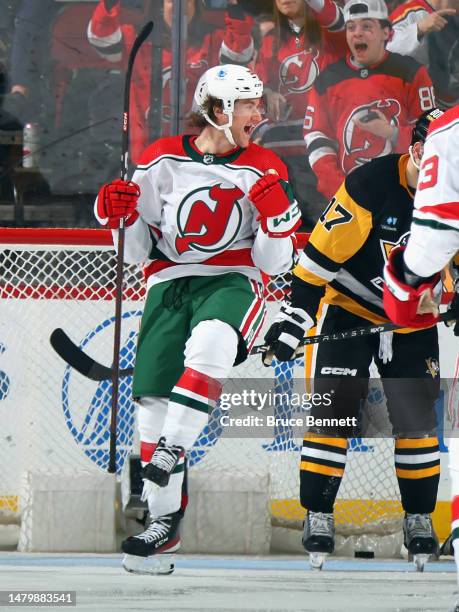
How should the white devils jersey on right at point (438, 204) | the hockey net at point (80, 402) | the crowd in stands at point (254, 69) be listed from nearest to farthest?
the white devils jersey on right at point (438, 204)
the hockey net at point (80, 402)
the crowd in stands at point (254, 69)

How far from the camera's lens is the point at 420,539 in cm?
386

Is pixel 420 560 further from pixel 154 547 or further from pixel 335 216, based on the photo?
pixel 335 216

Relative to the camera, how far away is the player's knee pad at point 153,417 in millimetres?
3812

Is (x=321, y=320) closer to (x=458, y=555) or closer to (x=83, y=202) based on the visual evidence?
(x=83, y=202)

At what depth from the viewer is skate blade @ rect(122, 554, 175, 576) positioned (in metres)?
3.69

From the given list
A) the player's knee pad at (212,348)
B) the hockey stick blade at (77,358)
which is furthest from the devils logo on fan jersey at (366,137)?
the player's knee pad at (212,348)

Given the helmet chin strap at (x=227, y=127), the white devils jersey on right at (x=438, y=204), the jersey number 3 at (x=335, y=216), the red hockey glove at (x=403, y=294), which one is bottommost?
the red hockey glove at (x=403, y=294)

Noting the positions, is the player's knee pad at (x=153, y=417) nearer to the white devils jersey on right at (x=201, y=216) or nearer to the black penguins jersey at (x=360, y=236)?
the white devils jersey on right at (x=201, y=216)

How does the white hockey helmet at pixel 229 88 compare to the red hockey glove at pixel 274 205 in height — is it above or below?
above

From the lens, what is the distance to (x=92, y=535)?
175 inches

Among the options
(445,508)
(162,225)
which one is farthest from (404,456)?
(162,225)

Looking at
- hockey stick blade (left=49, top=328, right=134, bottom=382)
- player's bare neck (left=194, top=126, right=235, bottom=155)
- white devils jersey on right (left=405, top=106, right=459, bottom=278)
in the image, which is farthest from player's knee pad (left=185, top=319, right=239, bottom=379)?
white devils jersey on right (left=405, top=106, right=459, bottom=278)

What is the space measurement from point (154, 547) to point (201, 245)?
2.94 feet

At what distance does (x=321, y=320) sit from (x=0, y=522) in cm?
135
